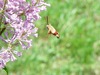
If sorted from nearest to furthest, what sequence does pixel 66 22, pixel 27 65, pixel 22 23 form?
pixel 22 23
pixel 27 65
pixel 66 22

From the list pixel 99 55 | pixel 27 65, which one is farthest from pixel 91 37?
pixel 27 65

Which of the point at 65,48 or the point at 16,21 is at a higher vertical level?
the point at 65,48

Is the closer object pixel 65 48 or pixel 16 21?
pixel 16 21

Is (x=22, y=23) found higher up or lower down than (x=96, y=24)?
lower down

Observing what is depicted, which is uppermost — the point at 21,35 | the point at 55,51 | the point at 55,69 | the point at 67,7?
the point at 67,7

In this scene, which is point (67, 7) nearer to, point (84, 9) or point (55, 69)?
A: point (84, 9)
